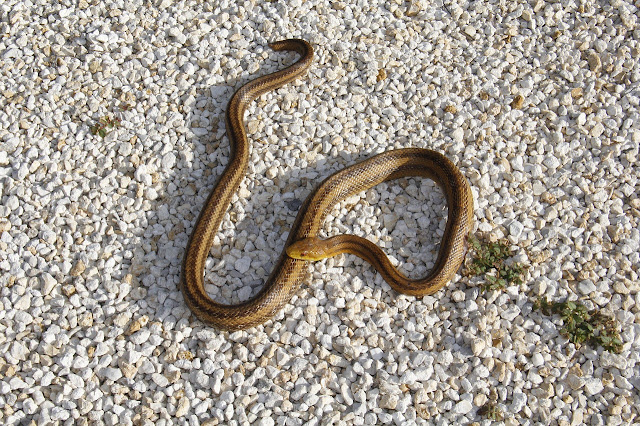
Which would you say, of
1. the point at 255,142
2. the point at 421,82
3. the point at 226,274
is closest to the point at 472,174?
the point at 421,82

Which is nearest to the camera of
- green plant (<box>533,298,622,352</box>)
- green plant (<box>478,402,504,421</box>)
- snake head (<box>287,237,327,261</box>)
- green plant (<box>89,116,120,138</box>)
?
green plant (<box>478,402,504,421</box>)

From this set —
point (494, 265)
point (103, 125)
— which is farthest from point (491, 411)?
point (103, 125)

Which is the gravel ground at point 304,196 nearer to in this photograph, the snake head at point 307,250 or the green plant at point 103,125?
the green plant at point 103,125

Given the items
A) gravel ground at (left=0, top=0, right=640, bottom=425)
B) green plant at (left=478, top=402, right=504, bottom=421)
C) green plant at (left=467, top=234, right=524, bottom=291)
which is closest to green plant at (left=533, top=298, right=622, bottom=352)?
gravel ground at (left=0, top=0, right=640, bottom=425)

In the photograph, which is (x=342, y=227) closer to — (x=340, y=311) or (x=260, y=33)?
(x=340, y=311)

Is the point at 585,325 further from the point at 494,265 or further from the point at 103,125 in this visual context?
the point at 103,125

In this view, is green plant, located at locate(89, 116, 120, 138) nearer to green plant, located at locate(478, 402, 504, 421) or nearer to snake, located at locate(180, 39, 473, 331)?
snake, located at locate(180, 39, 473, 331)

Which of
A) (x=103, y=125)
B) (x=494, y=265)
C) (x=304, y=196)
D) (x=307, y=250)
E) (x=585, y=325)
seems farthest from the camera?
(x=103, y=125)
